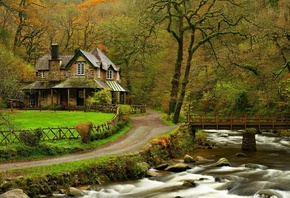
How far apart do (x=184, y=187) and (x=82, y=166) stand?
236 inches

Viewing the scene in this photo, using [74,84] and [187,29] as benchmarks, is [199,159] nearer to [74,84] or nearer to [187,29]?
[187,29]

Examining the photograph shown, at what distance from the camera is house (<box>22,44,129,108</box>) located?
52.1 metres

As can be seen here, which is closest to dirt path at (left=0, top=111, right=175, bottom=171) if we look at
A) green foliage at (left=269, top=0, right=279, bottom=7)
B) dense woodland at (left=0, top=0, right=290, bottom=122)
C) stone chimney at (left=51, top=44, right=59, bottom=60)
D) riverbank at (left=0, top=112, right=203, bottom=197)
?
riverbank at (left=0, top=112, right=203, bottom=197)

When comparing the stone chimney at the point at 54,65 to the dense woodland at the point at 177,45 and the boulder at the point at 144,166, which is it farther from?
the boulder at the point at 144,166

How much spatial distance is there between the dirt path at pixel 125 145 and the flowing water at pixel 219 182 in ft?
12.5

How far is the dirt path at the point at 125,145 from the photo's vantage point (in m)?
20.8

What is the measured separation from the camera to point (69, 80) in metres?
53.0

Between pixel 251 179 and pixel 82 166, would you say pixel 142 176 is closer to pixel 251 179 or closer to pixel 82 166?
pixel 82 166

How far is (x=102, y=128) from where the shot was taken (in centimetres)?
2956

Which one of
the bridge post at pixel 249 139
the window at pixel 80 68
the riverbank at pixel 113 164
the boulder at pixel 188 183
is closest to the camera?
the riverbank at pixel 113 164

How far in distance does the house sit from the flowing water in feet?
93.3

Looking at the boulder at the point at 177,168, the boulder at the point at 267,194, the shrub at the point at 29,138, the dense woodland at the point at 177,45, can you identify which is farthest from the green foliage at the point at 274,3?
the shrub at the point at 29,138

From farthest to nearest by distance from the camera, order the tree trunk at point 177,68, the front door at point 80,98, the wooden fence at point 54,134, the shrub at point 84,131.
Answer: the front door at point 80,98 → the tree trunk at point 177,68 → the shrub at point 84,131 → the wooden fence at point 54,134

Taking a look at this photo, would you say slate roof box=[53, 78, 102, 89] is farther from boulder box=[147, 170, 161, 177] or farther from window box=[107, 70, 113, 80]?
boulder box=[147, 170, 161, 177]
